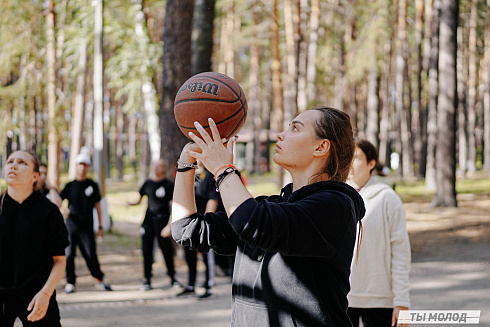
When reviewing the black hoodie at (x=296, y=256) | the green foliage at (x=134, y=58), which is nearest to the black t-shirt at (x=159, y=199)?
the black hoodie at (x=296, y=256)

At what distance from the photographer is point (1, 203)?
4.48m

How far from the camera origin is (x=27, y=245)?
4.23 m

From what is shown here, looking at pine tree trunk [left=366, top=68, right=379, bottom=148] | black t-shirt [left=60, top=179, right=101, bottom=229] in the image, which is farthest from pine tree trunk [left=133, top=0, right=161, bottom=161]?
pine tree trunk [left=366, top=68, right=379, bottom=148]

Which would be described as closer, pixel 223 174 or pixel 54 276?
pixel 223 174

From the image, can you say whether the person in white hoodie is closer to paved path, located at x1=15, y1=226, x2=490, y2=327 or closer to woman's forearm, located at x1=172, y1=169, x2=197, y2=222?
woman's forearm, located at x1=172, y1=169, x2=197, y2=222

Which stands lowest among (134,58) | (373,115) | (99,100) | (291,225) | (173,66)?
(291,225)

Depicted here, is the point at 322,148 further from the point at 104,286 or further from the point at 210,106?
the point at 104,286

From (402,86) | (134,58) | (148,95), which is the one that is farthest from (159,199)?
(402,86)

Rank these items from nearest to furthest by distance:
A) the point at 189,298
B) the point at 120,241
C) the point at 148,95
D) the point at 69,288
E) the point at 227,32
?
the point at 189,298, the point at 69,288, the point at 120,241, the point at 148,95, the point at 227,32

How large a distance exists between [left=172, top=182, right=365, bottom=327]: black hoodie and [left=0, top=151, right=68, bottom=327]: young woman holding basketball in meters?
2.05

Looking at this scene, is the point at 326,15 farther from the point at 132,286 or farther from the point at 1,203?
the point at 1,203

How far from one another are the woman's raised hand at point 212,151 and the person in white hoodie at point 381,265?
1.95 meters

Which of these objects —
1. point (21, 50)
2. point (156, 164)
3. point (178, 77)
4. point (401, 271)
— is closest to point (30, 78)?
point (21, 50)

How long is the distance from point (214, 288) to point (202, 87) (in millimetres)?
6973
